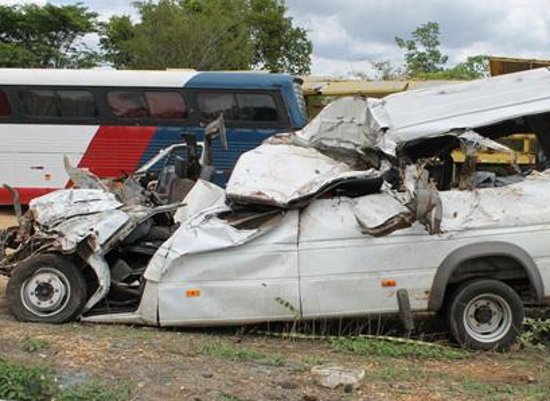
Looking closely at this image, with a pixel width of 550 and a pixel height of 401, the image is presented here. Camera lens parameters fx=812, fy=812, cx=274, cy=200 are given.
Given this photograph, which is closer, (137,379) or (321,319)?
(137,379)

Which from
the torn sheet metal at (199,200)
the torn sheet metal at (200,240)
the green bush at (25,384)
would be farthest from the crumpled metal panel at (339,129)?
the green bush at (25,384)

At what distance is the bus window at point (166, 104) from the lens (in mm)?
14789

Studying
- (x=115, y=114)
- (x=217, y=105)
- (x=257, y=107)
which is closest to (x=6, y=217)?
(x=115, y=114)

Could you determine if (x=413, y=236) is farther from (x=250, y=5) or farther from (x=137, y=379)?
(x=250, y=5)

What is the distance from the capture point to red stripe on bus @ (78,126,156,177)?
14820 millimetres

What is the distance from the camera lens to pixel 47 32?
3575 cm

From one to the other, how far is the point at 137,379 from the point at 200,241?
163 centimetres

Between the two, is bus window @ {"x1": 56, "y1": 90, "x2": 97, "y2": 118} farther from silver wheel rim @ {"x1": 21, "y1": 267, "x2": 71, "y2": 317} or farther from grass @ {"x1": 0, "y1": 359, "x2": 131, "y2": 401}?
grass @ {"x1": 0, "y1": 359, "x2": 131, "y2": 401}

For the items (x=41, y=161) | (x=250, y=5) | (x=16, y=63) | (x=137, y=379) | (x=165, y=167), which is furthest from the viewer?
(x=250, y=5)

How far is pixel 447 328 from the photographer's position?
253 inches

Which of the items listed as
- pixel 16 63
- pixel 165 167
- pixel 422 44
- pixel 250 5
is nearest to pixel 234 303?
pixel 165 167

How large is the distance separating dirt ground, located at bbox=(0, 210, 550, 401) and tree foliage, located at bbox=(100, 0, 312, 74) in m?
27.5

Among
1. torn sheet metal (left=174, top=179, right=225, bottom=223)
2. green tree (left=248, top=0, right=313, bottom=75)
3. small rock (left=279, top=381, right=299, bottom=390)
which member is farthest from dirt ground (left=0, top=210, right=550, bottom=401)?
green tree (left=248, top=0, right=313, bottom=75)

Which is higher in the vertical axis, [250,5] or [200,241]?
[250,5]
